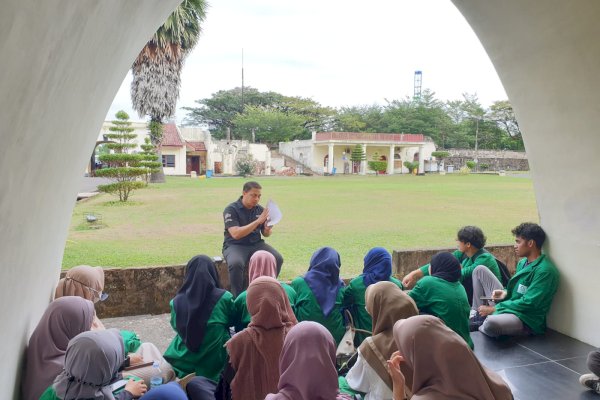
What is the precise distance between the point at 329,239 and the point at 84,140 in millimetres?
6329

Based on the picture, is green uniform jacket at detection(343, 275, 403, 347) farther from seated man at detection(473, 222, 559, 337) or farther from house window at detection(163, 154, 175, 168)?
house window at detection(163, 154, 175, 168)

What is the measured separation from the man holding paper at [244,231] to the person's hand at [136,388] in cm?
207

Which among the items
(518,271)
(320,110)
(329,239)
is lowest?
(329,239)

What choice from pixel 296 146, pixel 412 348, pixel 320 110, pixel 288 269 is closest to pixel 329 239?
pixel 288 269

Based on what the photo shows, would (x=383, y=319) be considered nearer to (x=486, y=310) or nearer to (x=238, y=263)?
(x=486, y=310)

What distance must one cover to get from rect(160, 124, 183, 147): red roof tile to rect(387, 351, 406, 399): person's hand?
27421 mm

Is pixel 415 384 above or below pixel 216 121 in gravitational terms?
below

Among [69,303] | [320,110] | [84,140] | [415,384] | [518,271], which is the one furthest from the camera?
[320,110]

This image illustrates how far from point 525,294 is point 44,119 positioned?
371 centimetres

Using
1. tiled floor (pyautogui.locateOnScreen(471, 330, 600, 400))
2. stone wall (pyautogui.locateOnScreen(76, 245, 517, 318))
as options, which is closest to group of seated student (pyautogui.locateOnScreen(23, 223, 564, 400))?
tiled floor (pyautogui.locateOnScreen(471, 330, 600, 400))

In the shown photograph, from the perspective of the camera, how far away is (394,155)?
1375 inches

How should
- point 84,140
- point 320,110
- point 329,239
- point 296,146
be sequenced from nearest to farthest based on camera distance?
point 84,140 → point 329,239 → point 296,146 → point 320,110

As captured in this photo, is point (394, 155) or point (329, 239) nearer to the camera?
point (329, 239)

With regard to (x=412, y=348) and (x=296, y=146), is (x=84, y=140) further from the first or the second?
(x=296, y=146)
